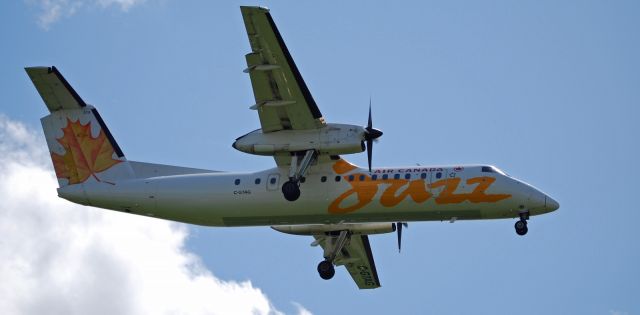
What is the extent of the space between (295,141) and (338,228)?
4.62 m

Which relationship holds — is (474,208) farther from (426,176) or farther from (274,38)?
(274,38)

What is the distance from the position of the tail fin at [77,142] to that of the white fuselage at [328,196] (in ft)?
1.35

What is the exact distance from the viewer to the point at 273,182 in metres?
28.1

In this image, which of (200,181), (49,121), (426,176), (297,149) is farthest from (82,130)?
(426,176)

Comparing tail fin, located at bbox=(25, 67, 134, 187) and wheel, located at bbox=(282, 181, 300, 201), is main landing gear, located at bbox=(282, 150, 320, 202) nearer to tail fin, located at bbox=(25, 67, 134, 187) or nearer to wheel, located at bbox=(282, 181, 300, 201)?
wheel, located at bbox=(282, 181, 300, 201)

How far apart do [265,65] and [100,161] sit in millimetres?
6102

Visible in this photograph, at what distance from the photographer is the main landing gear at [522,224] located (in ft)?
88.7

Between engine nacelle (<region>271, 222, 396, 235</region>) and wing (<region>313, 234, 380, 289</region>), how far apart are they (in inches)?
14.7

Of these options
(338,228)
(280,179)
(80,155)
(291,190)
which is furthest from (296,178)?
(80,155)

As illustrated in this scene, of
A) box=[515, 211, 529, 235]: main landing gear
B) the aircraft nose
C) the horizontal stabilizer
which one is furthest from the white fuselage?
the horizontal stabilizer

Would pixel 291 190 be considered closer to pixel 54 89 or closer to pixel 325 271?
pixel 325 271

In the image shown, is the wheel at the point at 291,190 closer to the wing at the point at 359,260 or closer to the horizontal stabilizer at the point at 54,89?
the wing at the point at 359,260

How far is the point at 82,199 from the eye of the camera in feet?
94.4

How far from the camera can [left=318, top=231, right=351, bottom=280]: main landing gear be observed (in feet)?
101
